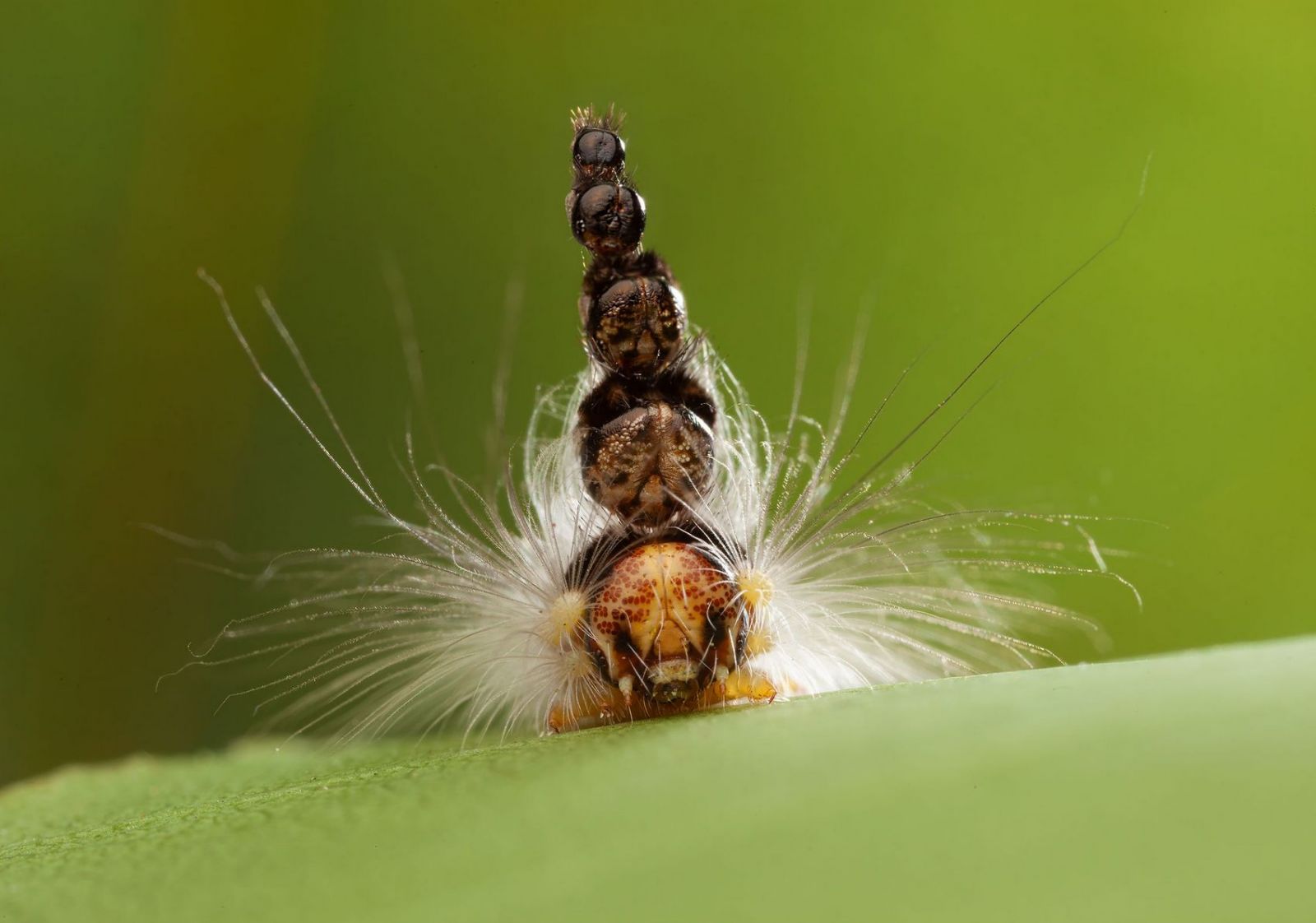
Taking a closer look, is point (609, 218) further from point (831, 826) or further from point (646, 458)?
point (831, 826)

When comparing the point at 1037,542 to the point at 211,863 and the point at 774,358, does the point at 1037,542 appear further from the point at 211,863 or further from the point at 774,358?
the point at 211,863

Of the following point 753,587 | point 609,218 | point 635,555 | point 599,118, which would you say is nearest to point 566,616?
point 635,555

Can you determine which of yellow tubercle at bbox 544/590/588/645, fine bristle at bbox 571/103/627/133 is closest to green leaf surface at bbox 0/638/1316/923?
yellow tubercle at bbox 544/590/588/645

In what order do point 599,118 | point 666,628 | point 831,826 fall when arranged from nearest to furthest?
1. point 831,826
2. point 666,628
3. point 599,118

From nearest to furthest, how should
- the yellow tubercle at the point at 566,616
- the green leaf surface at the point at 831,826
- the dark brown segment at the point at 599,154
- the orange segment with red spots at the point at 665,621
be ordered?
the green leaf surface at the point at 831,826, the orange segment with red spots at the point at 665,621, the yellow tubercle at the point at 566,616, the dark brown segment at the point at 599,154

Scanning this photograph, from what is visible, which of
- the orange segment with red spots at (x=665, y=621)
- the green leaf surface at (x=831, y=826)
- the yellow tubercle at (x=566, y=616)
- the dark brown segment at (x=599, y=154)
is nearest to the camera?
the green leaf surface at (x=831, y=826)

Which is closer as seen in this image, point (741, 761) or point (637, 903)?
point (637, 903)

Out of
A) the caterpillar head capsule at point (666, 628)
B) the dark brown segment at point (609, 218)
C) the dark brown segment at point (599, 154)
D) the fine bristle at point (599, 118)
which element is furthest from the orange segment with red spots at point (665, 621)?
the fine bristle at point (599, 118)

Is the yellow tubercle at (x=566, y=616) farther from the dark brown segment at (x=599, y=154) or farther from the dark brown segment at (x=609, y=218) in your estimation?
the dark brown segment at (x=599, y=154)

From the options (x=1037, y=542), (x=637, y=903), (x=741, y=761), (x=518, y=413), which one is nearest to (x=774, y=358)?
(x=518, y=413)
